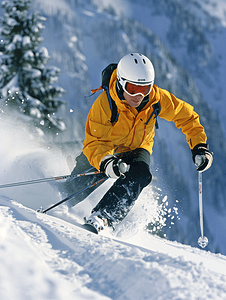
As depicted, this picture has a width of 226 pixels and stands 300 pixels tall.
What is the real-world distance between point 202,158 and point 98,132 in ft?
4.92

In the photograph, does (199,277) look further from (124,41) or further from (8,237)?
(124,41)

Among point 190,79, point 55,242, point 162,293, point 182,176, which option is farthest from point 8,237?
point 190,79

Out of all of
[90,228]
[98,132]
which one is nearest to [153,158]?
[98,132]

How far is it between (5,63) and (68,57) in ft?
88.8

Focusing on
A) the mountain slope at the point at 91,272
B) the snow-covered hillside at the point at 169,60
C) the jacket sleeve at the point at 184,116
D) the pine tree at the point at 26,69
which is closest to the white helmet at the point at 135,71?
the jacket sleeve at the point at 184,116

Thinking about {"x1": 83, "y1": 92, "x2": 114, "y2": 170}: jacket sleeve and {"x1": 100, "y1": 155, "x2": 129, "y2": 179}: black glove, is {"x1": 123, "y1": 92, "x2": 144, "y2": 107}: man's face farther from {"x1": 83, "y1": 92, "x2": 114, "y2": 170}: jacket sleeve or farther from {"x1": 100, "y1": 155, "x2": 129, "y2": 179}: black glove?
{"x1": 100, "y1": 155, "x2": 129, "y2": 179}: black glove

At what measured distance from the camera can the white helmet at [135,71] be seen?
3219 millimetres

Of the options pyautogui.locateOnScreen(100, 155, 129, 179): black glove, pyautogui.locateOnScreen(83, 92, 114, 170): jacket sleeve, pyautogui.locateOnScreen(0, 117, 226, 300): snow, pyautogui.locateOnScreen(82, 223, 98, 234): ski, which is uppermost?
pyautogui.locateOnScreen(83, 92, 114, 170): jacket sleeve

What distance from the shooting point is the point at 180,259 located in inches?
64.6

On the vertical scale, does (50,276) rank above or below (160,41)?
below

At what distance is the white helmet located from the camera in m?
3.22

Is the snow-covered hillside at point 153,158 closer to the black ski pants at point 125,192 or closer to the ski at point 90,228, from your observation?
the ski at point 90,228

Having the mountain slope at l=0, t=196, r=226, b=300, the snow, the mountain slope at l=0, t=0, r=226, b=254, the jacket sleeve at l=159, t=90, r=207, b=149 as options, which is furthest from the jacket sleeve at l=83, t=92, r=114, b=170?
the mountain slope at l=0, t=0, r=226, b=254

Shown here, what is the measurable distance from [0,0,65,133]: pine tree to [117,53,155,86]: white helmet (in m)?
9.02
